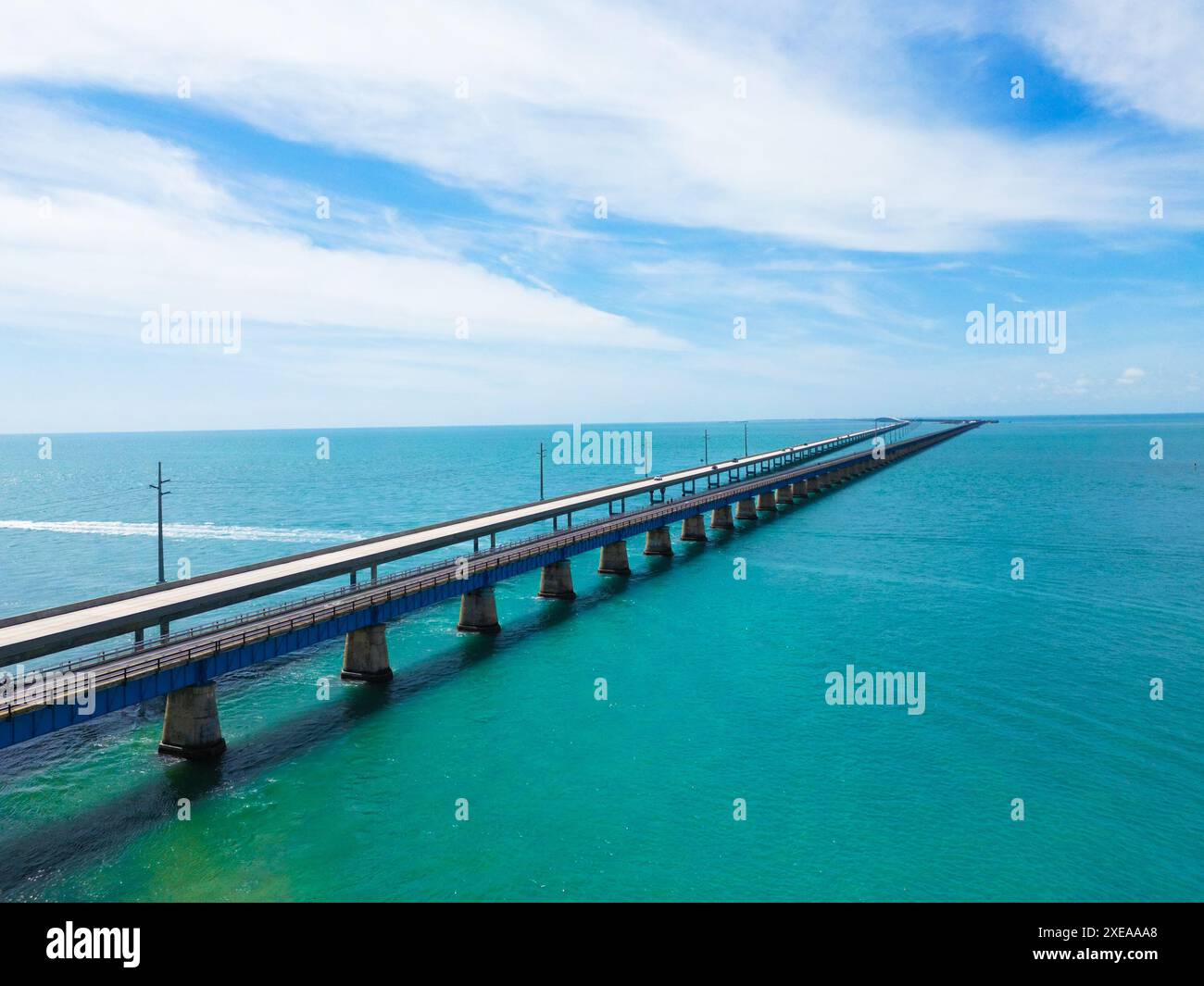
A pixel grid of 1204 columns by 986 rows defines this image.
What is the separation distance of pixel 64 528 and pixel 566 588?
8422 centimetres

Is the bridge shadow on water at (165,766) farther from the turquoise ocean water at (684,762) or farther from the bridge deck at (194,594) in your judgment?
the bridge deck at (194,594)

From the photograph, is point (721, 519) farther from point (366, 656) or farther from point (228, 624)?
point (228, 624)

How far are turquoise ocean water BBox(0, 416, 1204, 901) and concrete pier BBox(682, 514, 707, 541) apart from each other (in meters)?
26.0

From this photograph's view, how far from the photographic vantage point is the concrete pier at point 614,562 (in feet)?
250

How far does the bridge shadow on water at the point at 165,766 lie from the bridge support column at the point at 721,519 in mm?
55549

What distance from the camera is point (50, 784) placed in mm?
32344

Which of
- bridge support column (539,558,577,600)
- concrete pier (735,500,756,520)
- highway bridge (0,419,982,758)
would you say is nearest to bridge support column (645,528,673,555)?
highway bridge (0,419,982,758)

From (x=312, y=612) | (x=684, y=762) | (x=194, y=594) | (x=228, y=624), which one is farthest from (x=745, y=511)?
(x=194, y=594)

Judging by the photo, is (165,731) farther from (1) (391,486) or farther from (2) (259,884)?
(1) (391,486)

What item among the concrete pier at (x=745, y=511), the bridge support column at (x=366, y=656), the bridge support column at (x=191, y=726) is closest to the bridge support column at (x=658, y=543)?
the concrete pier at (x=745, y=511)

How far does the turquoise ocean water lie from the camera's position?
25562 millimetres

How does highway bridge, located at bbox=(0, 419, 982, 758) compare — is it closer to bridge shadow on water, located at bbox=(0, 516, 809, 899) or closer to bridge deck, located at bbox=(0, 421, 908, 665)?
bridge deck, located at bbox=(0, 421, 908, 665)

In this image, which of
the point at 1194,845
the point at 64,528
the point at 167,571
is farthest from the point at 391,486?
the point at 1194,845

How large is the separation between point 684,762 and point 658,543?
5373cm
